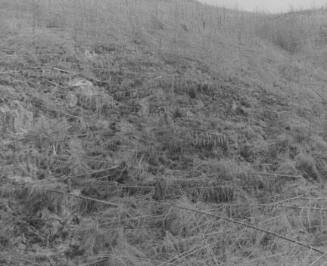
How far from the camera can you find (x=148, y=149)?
3.20 meters

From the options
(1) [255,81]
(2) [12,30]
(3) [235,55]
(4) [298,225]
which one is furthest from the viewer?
(3) [235,55]

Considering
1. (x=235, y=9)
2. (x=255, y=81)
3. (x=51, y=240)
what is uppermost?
(x=235, y=9)

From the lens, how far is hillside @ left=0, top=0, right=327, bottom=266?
240 cm

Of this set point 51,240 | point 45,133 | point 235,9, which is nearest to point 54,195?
point 51,240

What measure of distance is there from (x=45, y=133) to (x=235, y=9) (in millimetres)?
7886

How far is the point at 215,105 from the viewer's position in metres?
4.06

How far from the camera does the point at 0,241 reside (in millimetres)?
2225

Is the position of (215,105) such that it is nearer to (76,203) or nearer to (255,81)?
(255,81)

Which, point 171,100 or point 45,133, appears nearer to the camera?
point 45,133

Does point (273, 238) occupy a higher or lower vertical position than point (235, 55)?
lower

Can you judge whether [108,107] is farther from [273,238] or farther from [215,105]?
[273,238]

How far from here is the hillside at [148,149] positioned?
240 centimetres

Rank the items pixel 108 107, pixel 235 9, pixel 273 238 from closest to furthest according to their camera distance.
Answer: pixel 273 238 → pixel 108 107 → pixel 235 9

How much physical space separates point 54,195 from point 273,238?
1.61 meters
